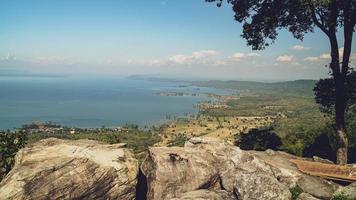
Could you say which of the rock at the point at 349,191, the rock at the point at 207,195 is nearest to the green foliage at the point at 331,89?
the rock at the point at 349,191

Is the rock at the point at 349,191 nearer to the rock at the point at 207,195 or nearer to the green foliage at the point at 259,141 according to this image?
the rock at the point at 207,195

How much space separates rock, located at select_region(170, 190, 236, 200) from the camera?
51.0ft

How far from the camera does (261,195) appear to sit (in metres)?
16.1

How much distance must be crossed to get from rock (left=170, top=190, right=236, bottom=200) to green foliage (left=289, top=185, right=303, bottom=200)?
125 inches

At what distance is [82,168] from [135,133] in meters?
174

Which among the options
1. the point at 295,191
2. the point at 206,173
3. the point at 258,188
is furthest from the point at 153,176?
the point at 295,191

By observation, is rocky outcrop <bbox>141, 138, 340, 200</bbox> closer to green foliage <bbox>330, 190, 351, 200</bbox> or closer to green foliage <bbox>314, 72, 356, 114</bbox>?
green foliage <bbox>330, 190, 351, 200</bbox>

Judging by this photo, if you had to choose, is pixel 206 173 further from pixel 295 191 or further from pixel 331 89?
pixel 331 89

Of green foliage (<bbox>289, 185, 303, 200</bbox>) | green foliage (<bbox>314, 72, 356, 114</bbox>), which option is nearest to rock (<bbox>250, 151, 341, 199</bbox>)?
green foliage (<bbox>289, 185, 303, 200</bbox>)

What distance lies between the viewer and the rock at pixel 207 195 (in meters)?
15.5

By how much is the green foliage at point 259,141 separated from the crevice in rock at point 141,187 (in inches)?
604

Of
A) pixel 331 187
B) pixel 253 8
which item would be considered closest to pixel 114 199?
pixel 331 187

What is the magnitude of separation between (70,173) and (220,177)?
782 cm

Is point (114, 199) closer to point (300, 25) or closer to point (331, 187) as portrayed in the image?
point (331, 187)
